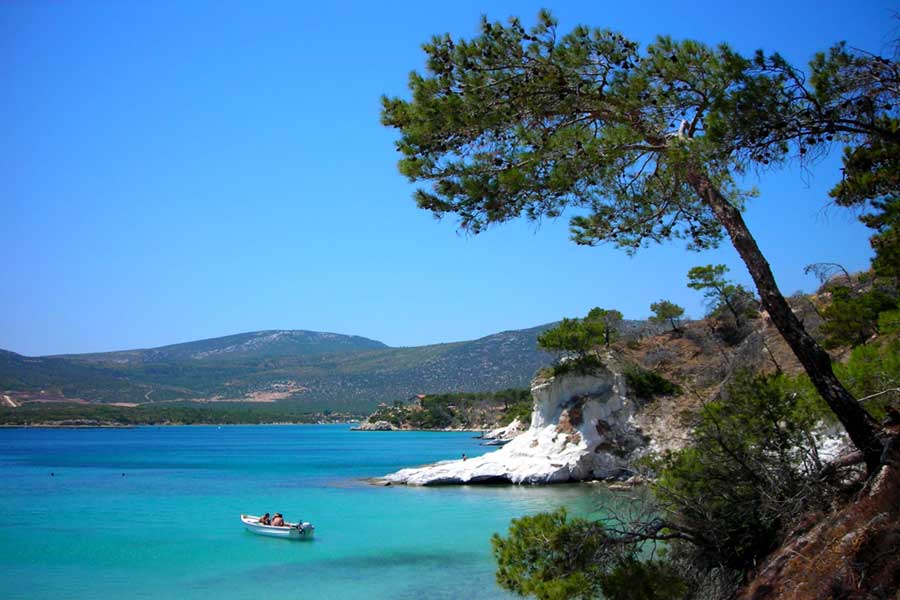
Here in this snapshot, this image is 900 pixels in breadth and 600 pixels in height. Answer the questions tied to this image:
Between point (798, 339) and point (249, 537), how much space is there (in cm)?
1781

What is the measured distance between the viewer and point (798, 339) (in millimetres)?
6699

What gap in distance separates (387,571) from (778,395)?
10847 mm

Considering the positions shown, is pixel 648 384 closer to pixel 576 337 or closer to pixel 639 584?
pixel 576 337

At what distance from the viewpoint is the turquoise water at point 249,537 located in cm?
1466

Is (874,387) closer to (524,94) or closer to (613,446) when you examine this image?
(524,94)

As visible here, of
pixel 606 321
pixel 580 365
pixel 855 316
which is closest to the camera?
pixel 855 316

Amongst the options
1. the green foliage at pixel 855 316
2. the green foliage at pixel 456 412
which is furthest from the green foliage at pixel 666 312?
the green foliage at pixel 456 412

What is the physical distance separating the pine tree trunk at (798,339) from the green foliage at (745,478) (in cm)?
59

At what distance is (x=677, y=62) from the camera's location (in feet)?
23.5

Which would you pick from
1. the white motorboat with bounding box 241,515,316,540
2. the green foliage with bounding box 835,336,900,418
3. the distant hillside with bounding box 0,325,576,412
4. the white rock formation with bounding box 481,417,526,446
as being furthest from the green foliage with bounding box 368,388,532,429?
the green foliage with bounding box 835,336,900,418

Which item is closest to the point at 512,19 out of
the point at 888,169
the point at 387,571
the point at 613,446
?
the point at 888,169

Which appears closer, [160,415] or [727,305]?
[727,305]

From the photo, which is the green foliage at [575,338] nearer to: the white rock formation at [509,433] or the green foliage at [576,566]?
the green foliage at [576,566]

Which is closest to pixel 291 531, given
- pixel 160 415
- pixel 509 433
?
pixel 509 433
